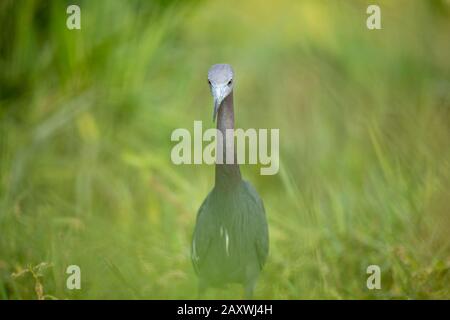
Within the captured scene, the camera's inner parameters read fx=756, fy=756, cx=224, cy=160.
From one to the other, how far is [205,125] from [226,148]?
1804mm

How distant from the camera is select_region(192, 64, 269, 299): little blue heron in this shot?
2928 mm

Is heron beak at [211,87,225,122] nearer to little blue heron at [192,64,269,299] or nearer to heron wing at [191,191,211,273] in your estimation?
little blue heron at [192,64,269,299]

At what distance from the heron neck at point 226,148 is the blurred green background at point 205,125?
0.60 metres

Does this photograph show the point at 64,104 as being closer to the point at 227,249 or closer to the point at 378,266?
the point at 227,249

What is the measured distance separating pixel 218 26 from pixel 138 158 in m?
1.61

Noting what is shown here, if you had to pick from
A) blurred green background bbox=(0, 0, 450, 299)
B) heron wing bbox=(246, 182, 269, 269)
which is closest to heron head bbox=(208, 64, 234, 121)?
heron wing bbox=(246, 182, 269, 269)

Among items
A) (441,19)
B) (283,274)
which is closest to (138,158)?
(283,274)

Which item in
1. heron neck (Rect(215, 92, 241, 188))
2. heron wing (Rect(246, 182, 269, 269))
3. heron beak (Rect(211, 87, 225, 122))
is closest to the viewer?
heron beak (Rect(211, 87, 225, 122))

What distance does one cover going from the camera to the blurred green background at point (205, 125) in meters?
3.36

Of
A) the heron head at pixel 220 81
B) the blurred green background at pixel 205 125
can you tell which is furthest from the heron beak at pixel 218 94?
the blurred green background at pixel 205 125

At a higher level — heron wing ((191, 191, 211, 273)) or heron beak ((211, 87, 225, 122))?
heron beak ((211, 87, 225, 122))

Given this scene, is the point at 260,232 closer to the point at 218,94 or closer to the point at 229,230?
the point at 229,230

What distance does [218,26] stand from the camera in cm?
538

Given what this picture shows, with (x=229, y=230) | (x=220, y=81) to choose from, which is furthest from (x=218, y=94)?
(x=229, y=230)
